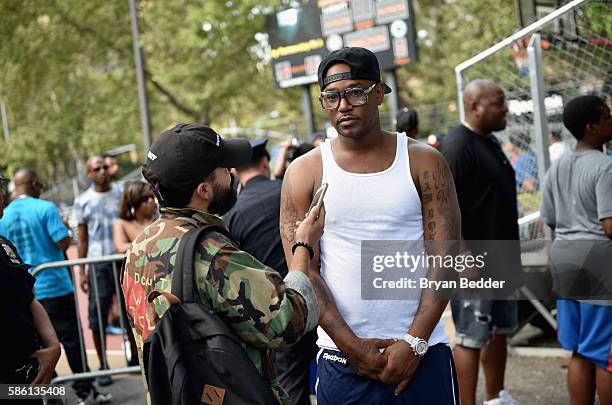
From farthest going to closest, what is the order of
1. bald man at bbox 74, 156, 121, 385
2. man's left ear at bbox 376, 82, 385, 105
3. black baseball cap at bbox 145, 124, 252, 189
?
bald man at bbox 74, 156, 121, 385 → man's left ear at bbox 376, 82, 385, 105 → black baseball cap at bbox 145, 124, 252, 189

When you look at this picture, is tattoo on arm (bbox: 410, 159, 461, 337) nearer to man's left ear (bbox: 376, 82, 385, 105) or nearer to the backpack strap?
man's left ear (bbox: 376, 82, 385, 105)

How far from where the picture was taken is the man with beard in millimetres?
2369

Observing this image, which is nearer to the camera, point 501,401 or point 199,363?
point 199,363

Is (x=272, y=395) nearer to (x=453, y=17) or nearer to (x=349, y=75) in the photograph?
(x=349, y=75)

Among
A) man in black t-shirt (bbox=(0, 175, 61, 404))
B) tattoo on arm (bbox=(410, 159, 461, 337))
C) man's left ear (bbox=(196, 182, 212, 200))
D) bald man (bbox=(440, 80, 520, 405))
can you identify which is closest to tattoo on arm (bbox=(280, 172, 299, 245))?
tattoo on arm (bbox=(410, 159, 461, 337))

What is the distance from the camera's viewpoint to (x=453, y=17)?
86.3ft

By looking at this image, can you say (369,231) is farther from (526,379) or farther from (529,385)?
(526,379)

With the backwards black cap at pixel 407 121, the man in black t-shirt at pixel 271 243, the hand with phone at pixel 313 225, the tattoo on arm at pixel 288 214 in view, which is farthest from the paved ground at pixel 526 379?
the hand with phone at pixel 313 225

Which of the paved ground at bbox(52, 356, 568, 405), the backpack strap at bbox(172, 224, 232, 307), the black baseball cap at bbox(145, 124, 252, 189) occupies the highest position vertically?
the black baseball cap at bbox(145, 124, 252, 189)

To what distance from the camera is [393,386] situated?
118 inches

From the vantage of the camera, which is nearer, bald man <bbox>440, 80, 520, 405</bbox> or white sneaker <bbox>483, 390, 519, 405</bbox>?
bald man <bbox>440, 80, 520, 405</bbox>

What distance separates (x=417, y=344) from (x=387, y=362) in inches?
5.7

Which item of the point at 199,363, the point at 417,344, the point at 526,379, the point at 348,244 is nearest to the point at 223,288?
the point at 199,363

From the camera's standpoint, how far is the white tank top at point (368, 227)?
305cm
